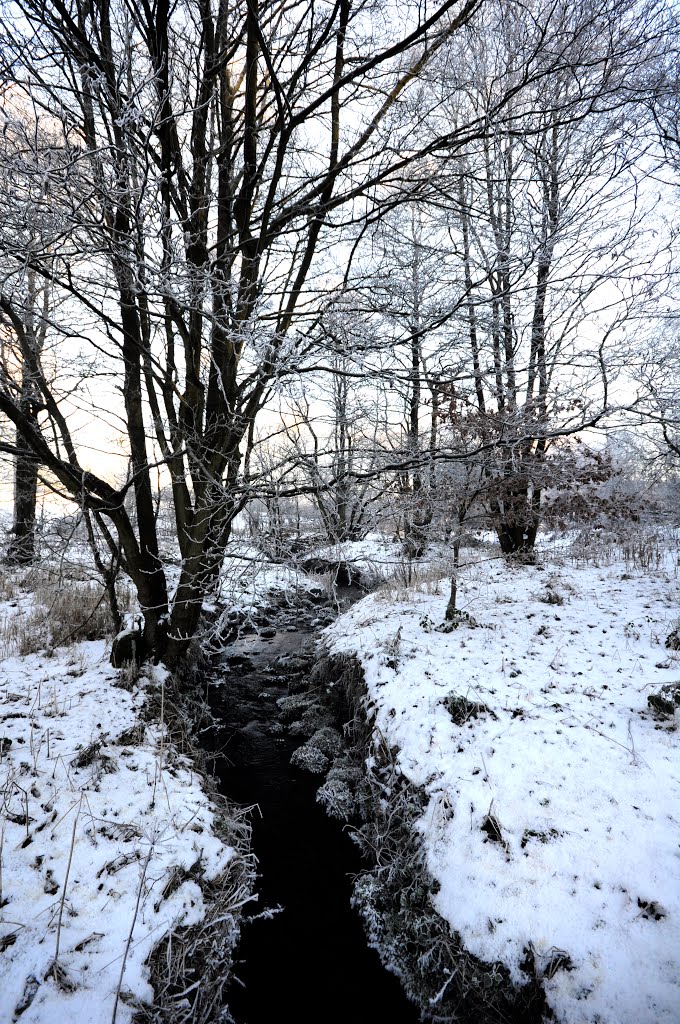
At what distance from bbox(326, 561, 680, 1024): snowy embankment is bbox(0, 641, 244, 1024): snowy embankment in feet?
5.13

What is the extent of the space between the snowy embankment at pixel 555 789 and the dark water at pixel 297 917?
0.65 m

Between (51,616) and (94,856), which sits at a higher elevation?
(51,616)

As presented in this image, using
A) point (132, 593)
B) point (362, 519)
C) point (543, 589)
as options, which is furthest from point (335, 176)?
point (132, 593)

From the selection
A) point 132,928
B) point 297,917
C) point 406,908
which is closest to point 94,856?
point 132,928

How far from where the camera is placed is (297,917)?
3271 mm

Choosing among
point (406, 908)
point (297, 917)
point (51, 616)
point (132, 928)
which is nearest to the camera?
point (132, 928)

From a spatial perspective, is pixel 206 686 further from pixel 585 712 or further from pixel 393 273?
pixel 393 273

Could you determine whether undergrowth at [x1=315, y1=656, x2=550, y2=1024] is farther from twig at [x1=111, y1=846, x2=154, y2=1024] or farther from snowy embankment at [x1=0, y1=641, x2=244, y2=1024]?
twig at [x1=111, y1=846, x2=154, y2=1024]

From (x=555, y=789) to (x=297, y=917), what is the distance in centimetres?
202

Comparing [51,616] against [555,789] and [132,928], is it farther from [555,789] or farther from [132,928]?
[555,789]

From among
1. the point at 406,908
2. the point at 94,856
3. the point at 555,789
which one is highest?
the point at 555,789

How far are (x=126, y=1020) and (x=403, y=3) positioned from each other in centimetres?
627

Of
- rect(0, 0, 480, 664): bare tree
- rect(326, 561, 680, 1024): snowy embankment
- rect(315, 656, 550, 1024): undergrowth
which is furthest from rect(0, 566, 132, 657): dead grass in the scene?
rect(326, 561, 680, 1024): snowy embankment

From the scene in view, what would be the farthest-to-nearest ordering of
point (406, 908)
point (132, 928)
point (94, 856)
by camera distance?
1. point (406, 908)
2. point (94, 856)
3. point (132, 928)
